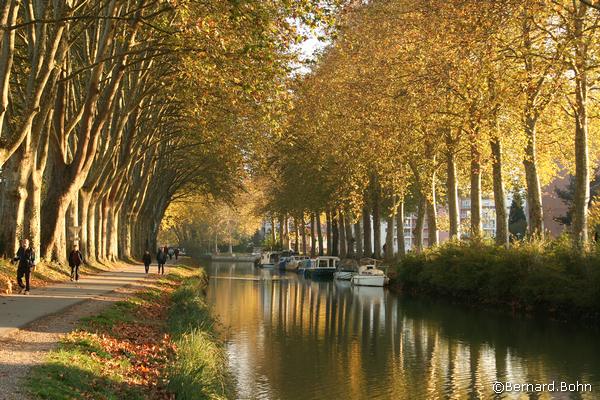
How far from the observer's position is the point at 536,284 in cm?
2989

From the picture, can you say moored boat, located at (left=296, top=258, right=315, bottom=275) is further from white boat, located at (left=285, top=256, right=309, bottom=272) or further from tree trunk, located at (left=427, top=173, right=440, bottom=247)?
tree trunk, located at (left=427, top=173, right=440, bottom=247)

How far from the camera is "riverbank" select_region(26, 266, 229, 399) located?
420 inches

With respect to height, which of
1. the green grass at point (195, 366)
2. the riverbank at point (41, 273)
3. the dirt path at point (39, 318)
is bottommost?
the green grass at point (195, 366)

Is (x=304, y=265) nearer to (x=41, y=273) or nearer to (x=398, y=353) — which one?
(x=41, y=273)

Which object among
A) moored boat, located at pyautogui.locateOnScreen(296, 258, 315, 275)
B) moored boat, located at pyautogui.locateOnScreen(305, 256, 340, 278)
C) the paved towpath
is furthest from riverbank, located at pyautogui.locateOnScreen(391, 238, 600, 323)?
moored boat, located at pyautogui.locateOnScreen(296, 258, 315, 275)

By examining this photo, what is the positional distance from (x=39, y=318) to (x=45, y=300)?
→ 4315 millimetres

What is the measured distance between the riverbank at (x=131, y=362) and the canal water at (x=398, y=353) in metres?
1.70

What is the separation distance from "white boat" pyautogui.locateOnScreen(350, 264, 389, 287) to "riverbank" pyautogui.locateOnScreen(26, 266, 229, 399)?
3194 centimetres

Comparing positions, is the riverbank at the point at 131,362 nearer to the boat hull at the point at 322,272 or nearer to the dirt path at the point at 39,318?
the dirt path at the point at 39,318

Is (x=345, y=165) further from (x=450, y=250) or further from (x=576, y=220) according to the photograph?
(x=576, y=220)

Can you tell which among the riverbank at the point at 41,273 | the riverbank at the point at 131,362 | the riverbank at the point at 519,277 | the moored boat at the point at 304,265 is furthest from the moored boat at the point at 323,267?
the riverbank at the point at 131,362

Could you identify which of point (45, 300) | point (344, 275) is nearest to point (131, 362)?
point (45, 300)

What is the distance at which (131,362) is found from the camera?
13789mm

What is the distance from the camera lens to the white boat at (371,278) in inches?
2016
